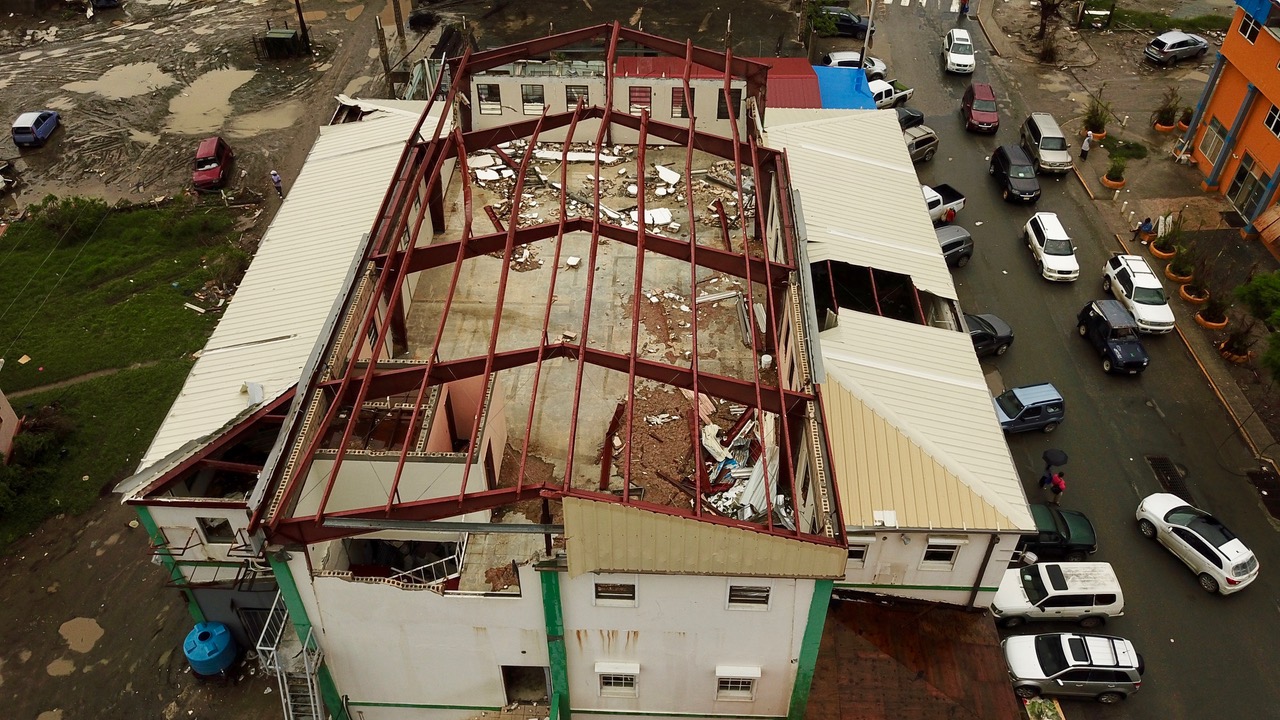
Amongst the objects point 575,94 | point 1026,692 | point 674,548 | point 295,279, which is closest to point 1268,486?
point 1026,692

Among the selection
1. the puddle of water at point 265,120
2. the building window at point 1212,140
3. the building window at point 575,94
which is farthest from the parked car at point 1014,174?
the puddle of water at point 265,120

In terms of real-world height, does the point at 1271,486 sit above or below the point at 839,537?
below

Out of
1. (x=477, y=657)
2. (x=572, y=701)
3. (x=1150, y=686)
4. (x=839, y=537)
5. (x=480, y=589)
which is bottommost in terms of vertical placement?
(x=1150, y=686)

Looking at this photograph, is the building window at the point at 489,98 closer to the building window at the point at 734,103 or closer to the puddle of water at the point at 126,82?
the building window at the point at 734,103

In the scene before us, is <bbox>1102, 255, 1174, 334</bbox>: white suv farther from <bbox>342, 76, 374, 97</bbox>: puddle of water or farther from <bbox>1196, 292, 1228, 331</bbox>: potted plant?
<bbox>342, 76, 374, 97</bbox>: puddle of water

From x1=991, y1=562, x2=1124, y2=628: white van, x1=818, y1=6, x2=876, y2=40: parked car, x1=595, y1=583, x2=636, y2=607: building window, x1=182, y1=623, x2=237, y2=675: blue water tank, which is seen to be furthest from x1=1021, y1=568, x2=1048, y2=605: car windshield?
x1=818, y1=6, x2=876, y2=40: parked car

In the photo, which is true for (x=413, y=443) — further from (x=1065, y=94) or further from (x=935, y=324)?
(x=1065, y=94)

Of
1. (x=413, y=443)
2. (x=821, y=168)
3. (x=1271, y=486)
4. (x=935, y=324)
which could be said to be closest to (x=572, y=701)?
(x=413, y=443)
